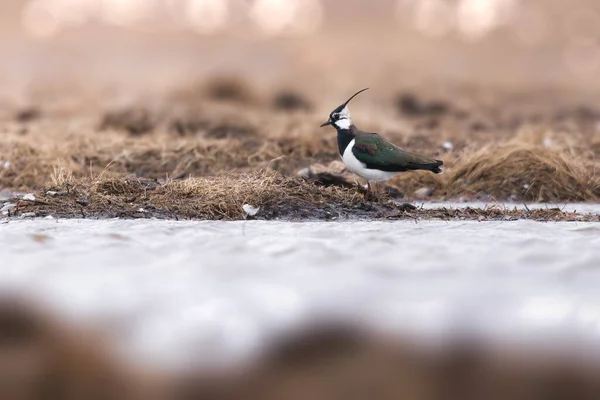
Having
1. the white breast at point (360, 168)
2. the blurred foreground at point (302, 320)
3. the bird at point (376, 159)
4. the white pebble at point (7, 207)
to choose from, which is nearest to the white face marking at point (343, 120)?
the bird at point (376, 159)

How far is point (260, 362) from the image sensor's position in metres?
3.43

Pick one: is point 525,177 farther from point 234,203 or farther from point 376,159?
point 234,203

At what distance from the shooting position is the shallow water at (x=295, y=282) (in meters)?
3.75

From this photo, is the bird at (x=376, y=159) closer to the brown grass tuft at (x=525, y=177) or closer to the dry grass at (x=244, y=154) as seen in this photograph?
the dry grass at (x=244, y=154)

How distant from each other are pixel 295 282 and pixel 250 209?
9.79ft

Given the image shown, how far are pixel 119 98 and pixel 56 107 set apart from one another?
3.02 metres

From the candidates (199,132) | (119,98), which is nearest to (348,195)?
(199,132)

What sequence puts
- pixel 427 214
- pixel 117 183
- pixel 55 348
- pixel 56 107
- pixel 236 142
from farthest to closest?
1. pixel 56 107
2. pixel 236 142
3. pixel 117 183
4. pixel 427 214
5. pixel 55 348

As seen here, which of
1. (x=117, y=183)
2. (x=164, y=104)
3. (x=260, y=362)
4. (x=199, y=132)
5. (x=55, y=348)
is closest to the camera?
(x=260, y=362)

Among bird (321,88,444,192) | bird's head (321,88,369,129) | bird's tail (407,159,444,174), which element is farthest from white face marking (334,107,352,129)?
bird's tail (407,159,444,174)

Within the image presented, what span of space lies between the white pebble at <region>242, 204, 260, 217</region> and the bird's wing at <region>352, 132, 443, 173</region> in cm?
107

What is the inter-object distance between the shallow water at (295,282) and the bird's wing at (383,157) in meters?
1.51

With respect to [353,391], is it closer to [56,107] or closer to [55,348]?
[55,348]

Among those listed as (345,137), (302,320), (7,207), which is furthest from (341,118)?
(302,320)
